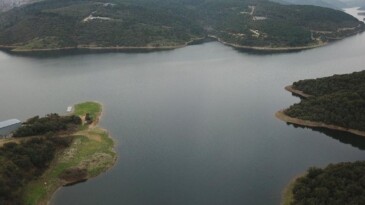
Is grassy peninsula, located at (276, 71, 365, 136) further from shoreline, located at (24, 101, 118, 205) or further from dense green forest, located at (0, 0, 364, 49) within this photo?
dense green forest, located at (0, 0, 364, 49)

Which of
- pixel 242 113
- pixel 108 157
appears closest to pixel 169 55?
pixel 242 113

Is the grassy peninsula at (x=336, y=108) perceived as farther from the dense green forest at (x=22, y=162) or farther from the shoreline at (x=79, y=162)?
the dense green forest at (x=22, y=162)

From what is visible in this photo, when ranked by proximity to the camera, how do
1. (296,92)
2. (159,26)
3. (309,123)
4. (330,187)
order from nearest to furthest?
(330,187) → (309,123) → (296,92) → (159,26)

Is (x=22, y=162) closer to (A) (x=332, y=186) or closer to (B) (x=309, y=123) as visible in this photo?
(A) (x=332, y=186)

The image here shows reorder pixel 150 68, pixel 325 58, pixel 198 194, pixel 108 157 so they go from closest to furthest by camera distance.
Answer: pixel 198 194 < pixel 108 157 < pixel 150 68 < pixel 325 58

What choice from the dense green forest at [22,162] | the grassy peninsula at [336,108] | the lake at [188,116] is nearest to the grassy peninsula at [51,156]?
the dense green forest at [22,162]

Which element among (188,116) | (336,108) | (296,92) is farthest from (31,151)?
(296,92)

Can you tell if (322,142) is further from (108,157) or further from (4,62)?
(4,62)
